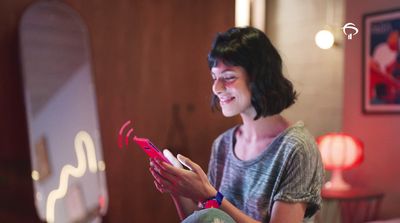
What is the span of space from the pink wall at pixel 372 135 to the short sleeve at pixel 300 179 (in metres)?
0.66

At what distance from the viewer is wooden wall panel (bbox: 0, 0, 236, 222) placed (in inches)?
49.9

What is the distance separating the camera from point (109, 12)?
4.40ft

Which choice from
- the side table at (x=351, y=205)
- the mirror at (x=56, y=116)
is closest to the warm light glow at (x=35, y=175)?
the mirror at (x=56, y=116)

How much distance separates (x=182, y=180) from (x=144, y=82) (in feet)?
2.79

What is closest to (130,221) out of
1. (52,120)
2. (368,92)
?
(52,120)

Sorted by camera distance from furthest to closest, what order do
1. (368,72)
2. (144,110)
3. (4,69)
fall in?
1. (144,110)
2. (368,72)
3. (4,69)

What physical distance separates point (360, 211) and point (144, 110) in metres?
0.85

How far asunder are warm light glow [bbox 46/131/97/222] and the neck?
59 centimetres

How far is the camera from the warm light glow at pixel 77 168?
1.14 m

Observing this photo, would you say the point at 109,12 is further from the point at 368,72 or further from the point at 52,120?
the point at 368,72

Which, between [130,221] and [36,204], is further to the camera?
[130,221]

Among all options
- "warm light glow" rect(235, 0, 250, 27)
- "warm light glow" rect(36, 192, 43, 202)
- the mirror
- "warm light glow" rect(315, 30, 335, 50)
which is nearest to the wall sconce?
"warm light glow" rect(235, 0, 250, 27)

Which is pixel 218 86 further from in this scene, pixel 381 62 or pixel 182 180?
pixel 381 62

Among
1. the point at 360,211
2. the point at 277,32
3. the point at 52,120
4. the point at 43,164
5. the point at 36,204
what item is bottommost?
the point at 360,211
